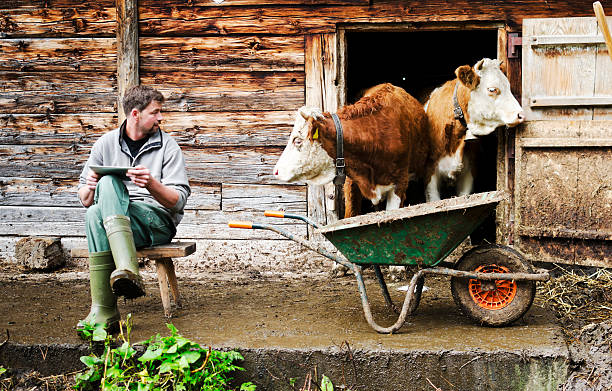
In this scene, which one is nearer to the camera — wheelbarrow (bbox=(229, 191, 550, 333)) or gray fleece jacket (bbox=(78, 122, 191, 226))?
wheelbarrow (bbox=(229, 191, 550, 333))

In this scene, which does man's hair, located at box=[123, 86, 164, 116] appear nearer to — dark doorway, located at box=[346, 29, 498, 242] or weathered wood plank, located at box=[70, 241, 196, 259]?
weathered wood plank, located at box=[70, 241, 196, 259]

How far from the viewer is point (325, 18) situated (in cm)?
557

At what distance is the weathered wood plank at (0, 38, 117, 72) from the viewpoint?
584cm

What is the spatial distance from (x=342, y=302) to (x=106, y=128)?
9.40ft

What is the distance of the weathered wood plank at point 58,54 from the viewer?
230 inches

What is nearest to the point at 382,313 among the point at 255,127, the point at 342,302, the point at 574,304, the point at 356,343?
the point at 342,302

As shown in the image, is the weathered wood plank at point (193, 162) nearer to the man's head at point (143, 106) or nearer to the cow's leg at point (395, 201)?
the cow's leg at point (395, 201)

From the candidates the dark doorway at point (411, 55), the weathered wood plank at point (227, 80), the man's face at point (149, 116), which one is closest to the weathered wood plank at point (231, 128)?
the weathered wood plank at point (227, 80)

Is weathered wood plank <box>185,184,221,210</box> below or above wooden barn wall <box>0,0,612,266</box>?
below

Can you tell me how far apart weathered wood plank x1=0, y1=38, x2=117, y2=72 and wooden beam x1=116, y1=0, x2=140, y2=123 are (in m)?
0.12

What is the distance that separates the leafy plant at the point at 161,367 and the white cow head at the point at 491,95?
304cm

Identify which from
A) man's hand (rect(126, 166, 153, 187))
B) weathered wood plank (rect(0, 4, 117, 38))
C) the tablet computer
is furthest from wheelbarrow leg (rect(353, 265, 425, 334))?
weathered wood plank (rect(0, 4, 117, 38))

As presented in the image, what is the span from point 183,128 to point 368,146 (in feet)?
5.88

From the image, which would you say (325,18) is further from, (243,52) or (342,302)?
(342,302)
